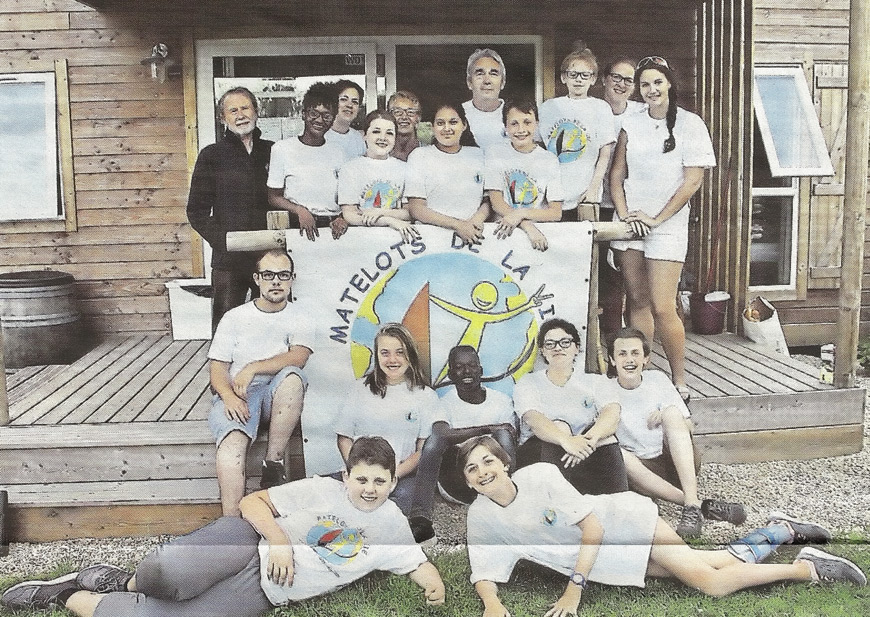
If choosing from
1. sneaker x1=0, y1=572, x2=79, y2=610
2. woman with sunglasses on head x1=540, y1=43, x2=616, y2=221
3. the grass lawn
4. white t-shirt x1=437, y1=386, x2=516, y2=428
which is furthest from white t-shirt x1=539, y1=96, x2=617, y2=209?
sneaker x1=0, y1=572, x2=79, y2=610

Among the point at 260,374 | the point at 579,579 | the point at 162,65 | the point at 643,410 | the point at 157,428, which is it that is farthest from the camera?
the point at 162,65

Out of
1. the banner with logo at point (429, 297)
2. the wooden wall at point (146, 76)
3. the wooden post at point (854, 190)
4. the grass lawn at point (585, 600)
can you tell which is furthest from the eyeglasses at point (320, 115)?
the wooden post at point (854, 190)

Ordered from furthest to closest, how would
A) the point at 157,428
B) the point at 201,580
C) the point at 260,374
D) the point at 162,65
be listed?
the point at 162,65 → the point at 157,428 → the point at 260,374 → the point at 201,580

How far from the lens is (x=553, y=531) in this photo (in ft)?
9.86

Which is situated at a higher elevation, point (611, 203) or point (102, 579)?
point (611, 203)

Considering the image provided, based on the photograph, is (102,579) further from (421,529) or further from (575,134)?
(575,134)

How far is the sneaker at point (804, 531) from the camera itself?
3164mm

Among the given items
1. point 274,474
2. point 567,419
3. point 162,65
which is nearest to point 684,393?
point 567,419

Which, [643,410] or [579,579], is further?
[643,410]

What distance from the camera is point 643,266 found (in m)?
3.20

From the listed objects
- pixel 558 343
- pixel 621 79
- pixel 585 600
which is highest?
pixel 621 79

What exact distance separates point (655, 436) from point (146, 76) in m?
2.99

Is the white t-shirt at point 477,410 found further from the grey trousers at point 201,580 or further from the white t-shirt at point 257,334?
the grey trousers at point 201,580

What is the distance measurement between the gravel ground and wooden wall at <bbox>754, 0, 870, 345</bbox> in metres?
0.64
